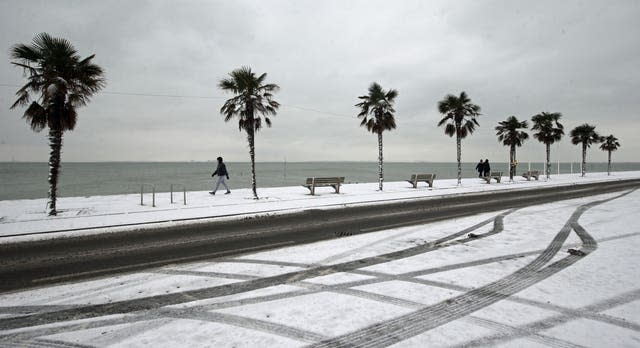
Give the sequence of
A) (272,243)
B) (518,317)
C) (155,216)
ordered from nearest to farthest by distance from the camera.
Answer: (518,317) < (272,243) < (155,216)

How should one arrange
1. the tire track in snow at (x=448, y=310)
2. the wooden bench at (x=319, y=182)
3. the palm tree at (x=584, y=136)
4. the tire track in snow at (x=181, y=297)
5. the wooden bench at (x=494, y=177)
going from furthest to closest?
the palm tree at (x=584, y=136), the wooden bench at (x=494, y=177), the wooden bench at (x=319, y=182), the tire track in snow at (x=181, y=297), the tire track in snow at (x=448, y=310)

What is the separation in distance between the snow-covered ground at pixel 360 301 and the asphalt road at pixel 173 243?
66 centimetres

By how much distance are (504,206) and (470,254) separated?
29.6ft

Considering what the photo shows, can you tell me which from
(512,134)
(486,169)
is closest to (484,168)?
(486,169)

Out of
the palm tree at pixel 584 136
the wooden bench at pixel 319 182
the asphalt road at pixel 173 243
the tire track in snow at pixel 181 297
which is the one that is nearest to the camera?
the tire track in snow at pixel 181 297

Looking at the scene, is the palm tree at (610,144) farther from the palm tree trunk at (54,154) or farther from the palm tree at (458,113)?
the palm tree trunk at (54,154)

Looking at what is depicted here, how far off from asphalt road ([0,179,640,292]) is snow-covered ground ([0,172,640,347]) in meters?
0.66

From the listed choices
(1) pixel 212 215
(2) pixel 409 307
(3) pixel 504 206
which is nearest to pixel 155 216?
(1) pixel 212 215

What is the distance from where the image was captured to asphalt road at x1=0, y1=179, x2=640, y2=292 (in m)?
6.00

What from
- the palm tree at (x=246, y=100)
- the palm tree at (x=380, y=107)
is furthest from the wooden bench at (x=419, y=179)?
the palm tree at (x=246, y=100)

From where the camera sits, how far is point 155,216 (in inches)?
454

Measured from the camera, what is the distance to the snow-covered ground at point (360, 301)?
→ 356cm

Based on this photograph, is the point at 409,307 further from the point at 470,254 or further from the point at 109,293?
the point at 109,293

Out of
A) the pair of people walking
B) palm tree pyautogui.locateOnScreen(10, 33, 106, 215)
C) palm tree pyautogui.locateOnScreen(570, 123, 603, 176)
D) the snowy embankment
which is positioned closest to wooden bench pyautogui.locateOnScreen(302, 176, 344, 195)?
the snowy embankment
